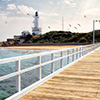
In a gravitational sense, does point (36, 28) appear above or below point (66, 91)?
above

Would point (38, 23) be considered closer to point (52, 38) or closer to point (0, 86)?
point (52, 38)

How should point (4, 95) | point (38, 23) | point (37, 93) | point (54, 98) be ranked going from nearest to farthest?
point (54, 98) < point (37, 93) < point (4, 95) < point (38, 23)

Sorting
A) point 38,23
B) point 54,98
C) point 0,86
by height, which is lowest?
point 0,86

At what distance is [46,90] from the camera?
5.85 meters

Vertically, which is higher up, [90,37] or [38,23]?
[38,23]

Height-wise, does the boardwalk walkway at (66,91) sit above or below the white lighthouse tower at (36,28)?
below

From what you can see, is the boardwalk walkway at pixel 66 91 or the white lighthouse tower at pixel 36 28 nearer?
the boardwalk walkway at pixel 66 91

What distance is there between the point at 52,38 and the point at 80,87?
100773 millimetres

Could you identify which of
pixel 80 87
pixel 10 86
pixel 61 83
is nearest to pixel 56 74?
pixel 61 83

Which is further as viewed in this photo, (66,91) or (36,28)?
Result: (36,28)

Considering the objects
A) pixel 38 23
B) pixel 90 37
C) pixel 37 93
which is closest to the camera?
pixel 37 93

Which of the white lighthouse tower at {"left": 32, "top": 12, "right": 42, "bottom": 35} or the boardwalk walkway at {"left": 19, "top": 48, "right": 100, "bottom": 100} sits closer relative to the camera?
the boardwalk walkway at {"left": 19, "top": 48, "right": 100, "bottom": 100}

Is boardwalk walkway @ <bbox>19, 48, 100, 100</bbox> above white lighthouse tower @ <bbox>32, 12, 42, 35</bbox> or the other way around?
the other way around

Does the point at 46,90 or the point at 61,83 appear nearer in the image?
the point at 46,90
